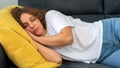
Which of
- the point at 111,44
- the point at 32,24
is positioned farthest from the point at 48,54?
the point at 111,44

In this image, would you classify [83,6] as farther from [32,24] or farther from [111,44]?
[32,24]

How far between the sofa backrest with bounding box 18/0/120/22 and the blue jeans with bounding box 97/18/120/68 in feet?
1.01

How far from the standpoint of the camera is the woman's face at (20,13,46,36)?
1.71m

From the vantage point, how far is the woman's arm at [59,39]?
1.65 metres

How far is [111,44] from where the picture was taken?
1813 millimetres

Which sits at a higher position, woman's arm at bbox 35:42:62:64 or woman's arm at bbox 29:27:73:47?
woman's arm at bbox 29:27:73:47

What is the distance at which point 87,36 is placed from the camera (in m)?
1.82

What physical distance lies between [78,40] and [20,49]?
0.45 m

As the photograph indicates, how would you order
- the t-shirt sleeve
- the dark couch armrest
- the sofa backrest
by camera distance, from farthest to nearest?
1. the sofa backrest
2. the t-shirt sleeve
3. the dark couch armrest

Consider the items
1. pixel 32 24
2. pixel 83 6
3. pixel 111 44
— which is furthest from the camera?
pixel 83 6

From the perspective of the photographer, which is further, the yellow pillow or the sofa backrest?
the sofa backrest

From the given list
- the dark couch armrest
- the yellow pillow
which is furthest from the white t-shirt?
the dark couch armrest

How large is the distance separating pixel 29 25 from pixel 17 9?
0.65 ft

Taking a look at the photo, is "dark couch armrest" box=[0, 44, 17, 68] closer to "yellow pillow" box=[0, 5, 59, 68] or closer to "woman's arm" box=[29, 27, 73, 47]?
"yellow pillow" box=[0, 5, 59, 68]
